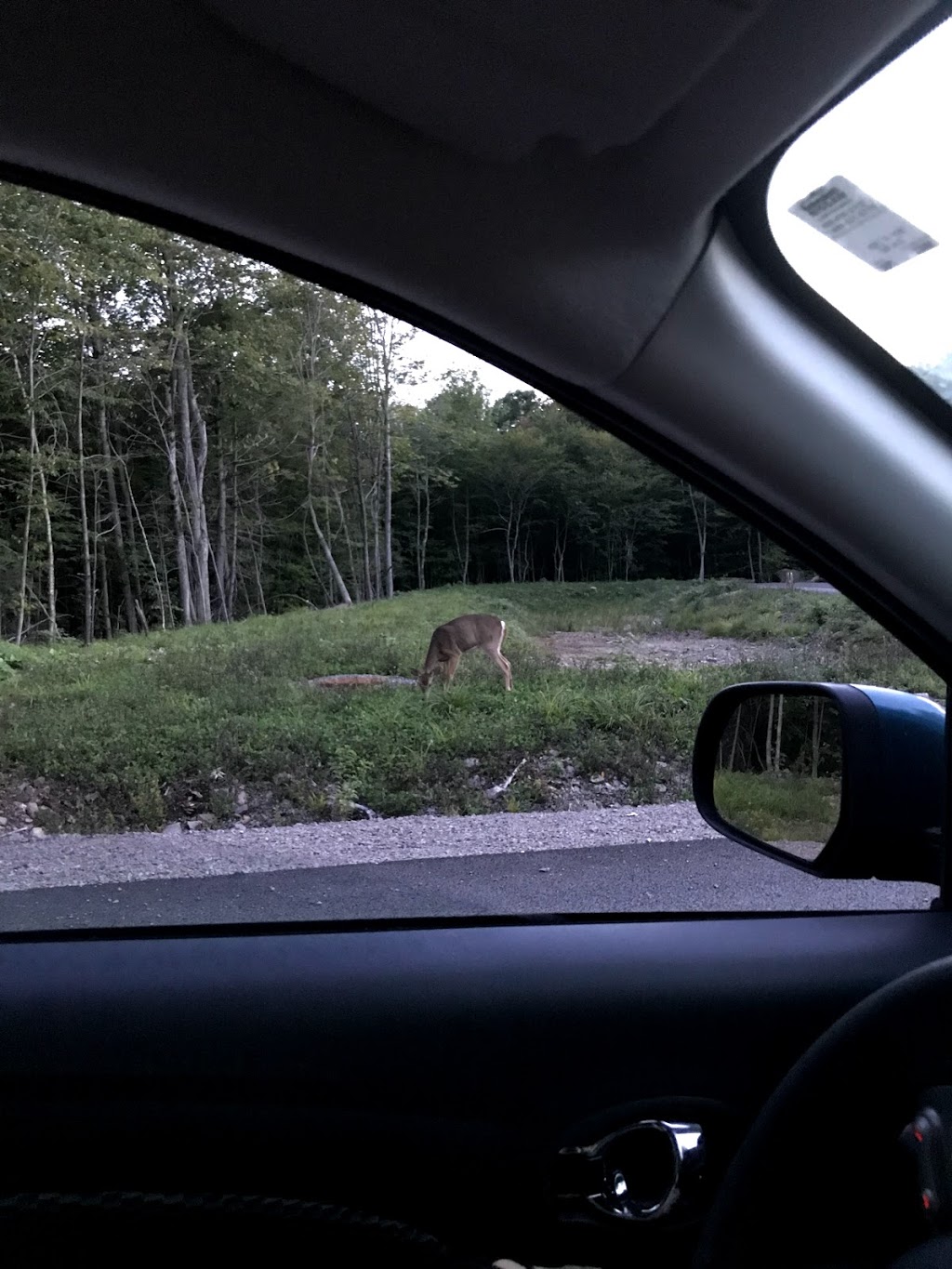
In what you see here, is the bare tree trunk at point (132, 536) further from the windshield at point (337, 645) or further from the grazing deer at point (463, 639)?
the grazing deer at point (463, 639)

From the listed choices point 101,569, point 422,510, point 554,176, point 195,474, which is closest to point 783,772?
point 422,510

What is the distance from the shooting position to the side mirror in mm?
1910

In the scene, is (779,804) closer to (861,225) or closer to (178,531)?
(861,225)

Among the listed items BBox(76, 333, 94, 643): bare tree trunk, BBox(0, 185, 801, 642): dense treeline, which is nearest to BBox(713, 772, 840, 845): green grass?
BBox(0, 185, 801, 642): dense treeline

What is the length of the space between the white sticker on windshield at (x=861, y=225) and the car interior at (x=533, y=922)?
0.08 metres

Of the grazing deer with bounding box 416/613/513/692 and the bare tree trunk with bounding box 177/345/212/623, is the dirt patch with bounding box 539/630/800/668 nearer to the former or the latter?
the grazing deer with bounding box 416/613/513/692

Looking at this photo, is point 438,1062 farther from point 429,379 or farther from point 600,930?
point 429,379

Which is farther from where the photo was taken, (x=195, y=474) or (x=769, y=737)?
(x=195, y=474)

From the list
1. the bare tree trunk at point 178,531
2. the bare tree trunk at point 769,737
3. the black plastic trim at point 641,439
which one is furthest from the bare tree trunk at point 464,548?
the bare tree trunk at point 769,737

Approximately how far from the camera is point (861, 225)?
1.70 metres

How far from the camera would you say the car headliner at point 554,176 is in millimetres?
1433

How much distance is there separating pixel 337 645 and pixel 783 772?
38.2 inches

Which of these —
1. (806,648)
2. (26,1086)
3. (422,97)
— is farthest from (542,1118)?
(422,97)

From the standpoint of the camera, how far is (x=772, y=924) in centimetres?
217
